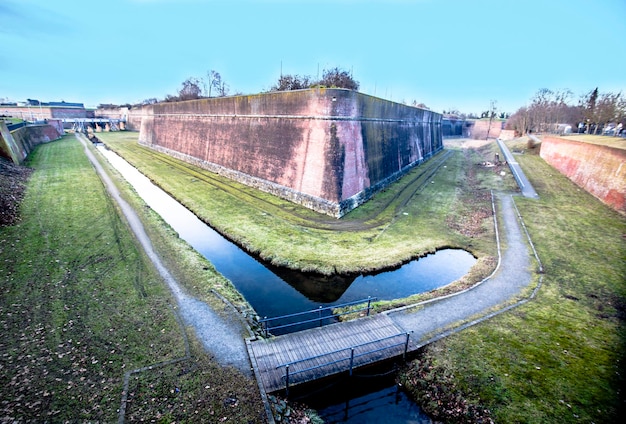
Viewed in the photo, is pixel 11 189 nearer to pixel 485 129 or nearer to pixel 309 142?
A: pixel 309 142

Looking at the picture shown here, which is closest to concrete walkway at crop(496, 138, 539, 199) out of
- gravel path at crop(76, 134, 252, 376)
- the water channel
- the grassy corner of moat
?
the grassy corner of moat

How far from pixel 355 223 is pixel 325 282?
576 cm

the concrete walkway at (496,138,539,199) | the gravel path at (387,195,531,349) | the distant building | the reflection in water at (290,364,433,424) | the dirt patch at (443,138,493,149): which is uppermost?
the distant building

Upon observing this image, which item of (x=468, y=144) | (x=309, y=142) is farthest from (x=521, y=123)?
(x=309, y=142)

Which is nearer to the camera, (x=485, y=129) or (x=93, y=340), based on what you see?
(x=93, y=340)

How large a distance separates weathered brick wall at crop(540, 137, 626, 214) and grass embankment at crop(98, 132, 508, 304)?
5.77m

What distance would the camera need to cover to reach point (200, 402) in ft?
20.5

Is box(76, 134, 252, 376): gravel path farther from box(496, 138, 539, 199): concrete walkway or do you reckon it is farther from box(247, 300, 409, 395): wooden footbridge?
box(496, 138, 539, 199): concrete walkway

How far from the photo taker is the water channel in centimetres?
731

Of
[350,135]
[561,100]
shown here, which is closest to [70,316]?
[350,135]

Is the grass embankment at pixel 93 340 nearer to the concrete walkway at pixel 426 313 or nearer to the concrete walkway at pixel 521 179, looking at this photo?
the concrete walkway at pixel 426 313

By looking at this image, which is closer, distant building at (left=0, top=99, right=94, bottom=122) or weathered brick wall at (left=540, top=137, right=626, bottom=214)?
weathered brick wall at (left=540, top=137, right=626, bottom=214)

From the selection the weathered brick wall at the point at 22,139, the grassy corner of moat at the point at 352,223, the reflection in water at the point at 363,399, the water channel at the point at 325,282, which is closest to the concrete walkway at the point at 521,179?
the grassy corner of moat at the point at 352,223

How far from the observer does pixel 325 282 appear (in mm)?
11578
